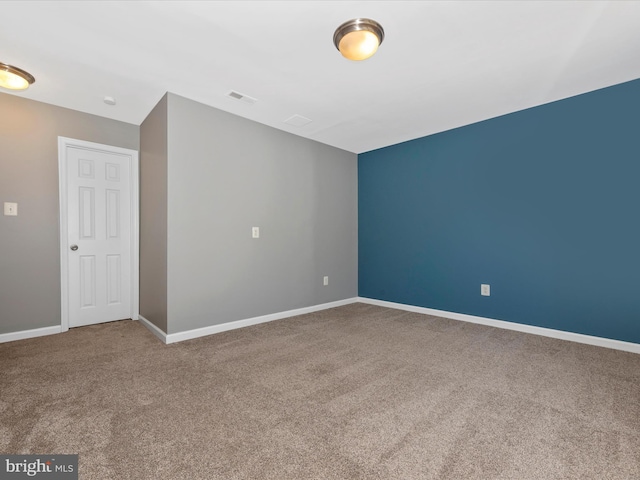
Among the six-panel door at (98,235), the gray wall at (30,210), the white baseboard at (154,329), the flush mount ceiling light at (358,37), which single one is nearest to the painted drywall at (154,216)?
the white baseboard at (154,329)

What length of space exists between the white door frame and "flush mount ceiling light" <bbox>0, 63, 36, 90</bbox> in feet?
2.35

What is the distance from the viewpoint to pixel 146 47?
230 centimetres

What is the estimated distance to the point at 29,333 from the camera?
3.15 meters

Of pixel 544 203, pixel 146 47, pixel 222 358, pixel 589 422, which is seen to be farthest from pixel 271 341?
pixel 544 203

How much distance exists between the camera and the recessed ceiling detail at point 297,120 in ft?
11.8

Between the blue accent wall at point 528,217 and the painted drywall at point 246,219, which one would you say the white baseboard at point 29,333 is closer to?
the painted drywall at point 246,219

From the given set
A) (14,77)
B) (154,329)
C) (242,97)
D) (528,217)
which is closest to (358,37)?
(242,97)

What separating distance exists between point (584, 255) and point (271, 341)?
324 centimetres

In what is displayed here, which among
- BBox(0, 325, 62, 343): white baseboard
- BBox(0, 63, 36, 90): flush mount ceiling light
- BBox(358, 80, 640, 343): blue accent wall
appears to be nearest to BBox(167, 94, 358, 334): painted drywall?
BBox(358, 80, 640, 343): blue accent wall

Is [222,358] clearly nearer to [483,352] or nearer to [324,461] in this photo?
[324,461]

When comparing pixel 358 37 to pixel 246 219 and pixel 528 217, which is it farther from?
pixel 528 217

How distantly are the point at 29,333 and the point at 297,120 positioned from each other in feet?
12.1
